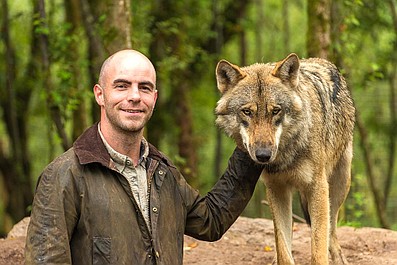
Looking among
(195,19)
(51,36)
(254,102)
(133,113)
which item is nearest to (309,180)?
(254,102)

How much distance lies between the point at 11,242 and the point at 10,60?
24.2 feet

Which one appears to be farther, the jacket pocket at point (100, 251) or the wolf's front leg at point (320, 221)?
the wolf's front leg at point (320, 221)

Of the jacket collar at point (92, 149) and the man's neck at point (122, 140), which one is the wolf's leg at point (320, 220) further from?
the jacket collar at point (92, 149)

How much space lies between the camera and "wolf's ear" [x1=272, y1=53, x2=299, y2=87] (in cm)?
552

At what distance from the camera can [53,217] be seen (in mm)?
3895

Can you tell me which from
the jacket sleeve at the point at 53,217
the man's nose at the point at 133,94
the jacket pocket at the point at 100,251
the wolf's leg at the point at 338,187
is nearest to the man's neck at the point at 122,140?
the man's nose at the point at 133,94

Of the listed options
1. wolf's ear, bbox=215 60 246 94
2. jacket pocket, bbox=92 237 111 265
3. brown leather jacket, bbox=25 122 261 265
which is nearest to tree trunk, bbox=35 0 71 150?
wolf's ear, bbox=215 60 246 94

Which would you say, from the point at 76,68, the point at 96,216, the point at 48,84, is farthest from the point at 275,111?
the point at 76,68

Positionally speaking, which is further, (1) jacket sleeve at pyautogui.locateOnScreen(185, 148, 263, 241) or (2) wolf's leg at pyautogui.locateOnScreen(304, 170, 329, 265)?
(2) wolf's leg at pyautogui.locateOnScreen(304, 170, 329, 265)

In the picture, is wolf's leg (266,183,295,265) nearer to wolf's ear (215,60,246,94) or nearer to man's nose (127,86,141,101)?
wolf's ear (215,60,246,94)

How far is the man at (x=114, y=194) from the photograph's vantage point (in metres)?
3.93

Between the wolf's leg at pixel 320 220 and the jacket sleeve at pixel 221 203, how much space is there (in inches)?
41.3

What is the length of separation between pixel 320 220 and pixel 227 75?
1.45 metres

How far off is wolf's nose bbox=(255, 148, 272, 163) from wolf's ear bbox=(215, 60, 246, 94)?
0.89 metres
